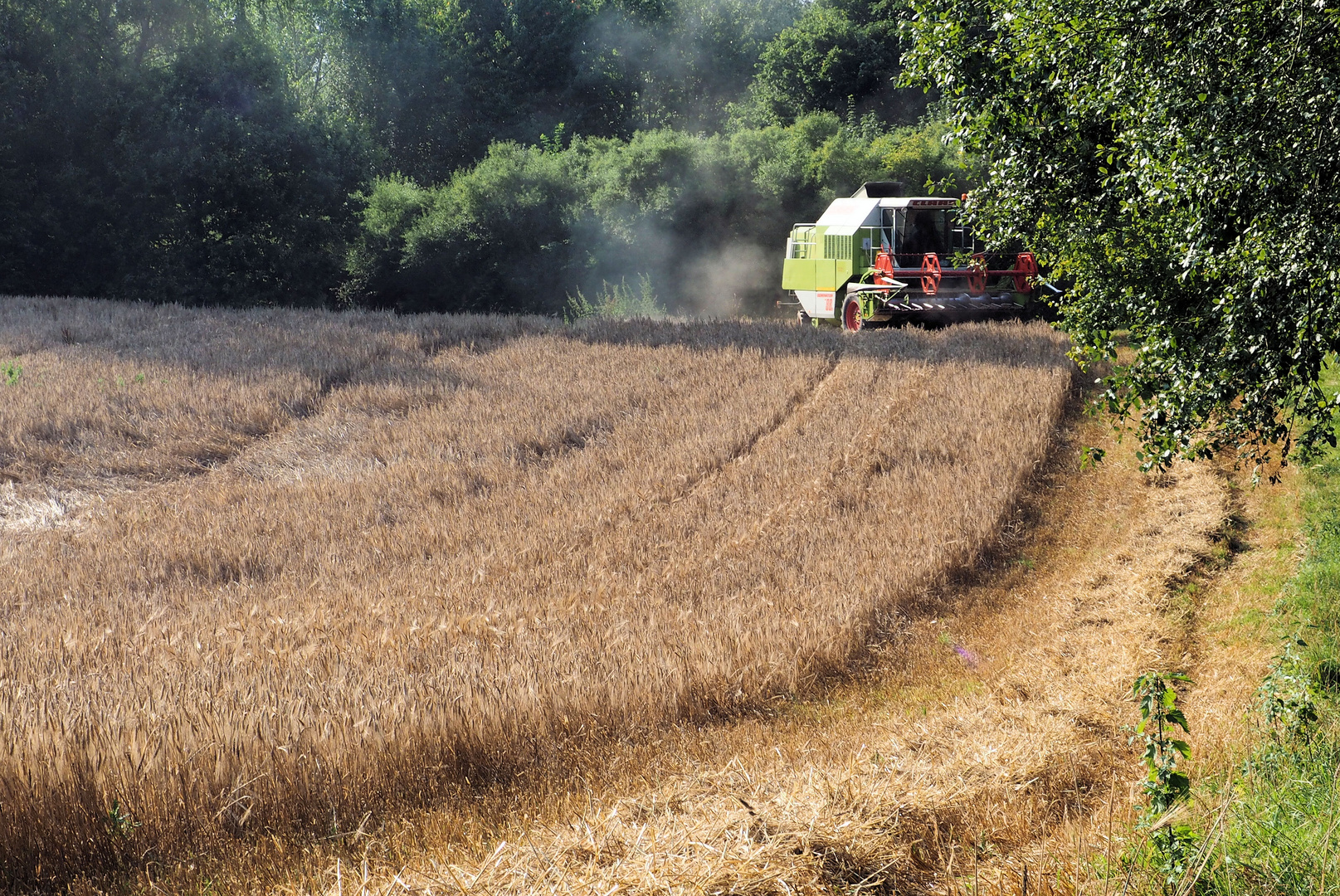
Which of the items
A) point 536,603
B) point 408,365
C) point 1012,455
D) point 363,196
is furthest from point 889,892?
point 363,196

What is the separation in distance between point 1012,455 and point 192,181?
26.4 m

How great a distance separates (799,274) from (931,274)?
15.6ft

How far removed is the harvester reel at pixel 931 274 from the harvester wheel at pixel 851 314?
141 cm

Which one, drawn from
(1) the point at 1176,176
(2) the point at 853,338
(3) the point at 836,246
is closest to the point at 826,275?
(3) the point at 836,246

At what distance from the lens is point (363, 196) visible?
31422 mm

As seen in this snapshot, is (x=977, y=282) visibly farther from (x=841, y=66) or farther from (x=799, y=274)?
(x=841, y=66)

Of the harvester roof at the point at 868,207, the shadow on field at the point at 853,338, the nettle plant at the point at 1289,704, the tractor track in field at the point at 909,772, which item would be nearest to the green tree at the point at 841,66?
the harvester roof at the point at 868,207

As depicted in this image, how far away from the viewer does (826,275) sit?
21.1 m

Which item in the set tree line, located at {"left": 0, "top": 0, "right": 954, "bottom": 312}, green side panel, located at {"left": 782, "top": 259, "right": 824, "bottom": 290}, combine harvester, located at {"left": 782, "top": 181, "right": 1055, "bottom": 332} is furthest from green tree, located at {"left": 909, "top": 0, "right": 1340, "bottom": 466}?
tree line, located at {"left": 0, "top": 0, "right": 954, "bottom": 312}

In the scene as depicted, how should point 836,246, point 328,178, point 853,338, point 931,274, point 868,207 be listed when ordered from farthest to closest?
point 328,178 → point 836,246 → point 868,207 → point 931,274 → point 853,338

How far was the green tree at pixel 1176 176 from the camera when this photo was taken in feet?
16.6

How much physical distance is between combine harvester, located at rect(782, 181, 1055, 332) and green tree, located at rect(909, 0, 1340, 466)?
1057cm

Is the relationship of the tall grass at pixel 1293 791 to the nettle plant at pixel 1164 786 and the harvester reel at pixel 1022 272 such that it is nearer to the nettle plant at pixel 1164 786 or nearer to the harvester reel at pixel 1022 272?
the nettle plant at pixel 1164 786

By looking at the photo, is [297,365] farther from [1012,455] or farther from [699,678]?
[699,678]
